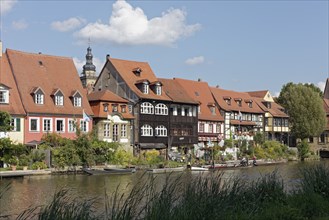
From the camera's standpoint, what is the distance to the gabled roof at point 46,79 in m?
50.1

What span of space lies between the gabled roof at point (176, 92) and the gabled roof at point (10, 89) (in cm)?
2104

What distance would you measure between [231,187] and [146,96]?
147 feet

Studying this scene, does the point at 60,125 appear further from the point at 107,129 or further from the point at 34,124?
the point at 107,129

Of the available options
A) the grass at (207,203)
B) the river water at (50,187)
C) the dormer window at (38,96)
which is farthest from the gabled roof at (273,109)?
the grass at (207,203)

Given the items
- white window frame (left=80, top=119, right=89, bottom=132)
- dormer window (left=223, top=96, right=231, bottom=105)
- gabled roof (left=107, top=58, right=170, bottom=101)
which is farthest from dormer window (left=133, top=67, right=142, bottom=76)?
dormer window (left=223, top=96, right=231, bottom=105)

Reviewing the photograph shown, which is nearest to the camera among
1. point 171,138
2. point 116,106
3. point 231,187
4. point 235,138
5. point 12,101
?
point 231,187

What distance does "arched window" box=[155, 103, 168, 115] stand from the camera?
61219 millimetres

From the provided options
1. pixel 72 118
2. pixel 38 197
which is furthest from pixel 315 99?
pixel 38 197

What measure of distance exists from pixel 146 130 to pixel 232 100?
76.6ft

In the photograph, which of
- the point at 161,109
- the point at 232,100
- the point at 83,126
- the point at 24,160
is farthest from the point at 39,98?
the point at 232,100

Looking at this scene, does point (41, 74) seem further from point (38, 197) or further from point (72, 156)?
point (38, 197)

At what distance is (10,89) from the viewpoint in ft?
160

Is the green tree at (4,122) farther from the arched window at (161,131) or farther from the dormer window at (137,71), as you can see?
the dormer window at (137,71)

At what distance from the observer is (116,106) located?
5675 centimetres
